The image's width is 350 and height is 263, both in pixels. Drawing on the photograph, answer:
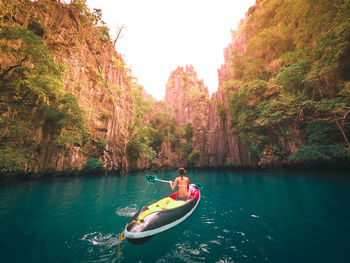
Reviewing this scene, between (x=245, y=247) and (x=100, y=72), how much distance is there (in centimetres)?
2269

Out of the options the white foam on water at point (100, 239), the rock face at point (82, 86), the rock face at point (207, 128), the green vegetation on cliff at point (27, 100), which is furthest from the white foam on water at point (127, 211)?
the rock face at point (207, 128)

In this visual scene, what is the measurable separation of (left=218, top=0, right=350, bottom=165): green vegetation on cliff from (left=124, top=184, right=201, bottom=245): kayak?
33.9 ft

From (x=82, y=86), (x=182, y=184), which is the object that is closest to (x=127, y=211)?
(x=182, y=184)

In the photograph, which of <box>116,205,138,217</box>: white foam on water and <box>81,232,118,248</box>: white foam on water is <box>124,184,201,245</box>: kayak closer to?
<box>81,232,118,248</box>: white foam on water

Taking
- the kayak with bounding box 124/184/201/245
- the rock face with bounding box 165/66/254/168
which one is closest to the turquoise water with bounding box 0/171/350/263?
the kayak with bounding box 124/184/201/245

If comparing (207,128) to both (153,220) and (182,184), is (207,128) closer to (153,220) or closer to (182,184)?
(182,184)

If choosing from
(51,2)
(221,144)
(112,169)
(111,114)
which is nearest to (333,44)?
(221,144)

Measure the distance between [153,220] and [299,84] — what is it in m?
15.5

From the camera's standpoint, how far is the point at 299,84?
454 inches

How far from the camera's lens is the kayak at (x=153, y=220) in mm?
2920

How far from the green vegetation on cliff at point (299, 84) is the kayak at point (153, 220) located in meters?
10.3

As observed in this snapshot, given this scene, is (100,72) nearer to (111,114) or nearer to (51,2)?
(111,114)

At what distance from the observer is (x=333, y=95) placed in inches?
376

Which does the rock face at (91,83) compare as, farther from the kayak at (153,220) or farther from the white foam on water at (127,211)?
the kayak at (153,220)
